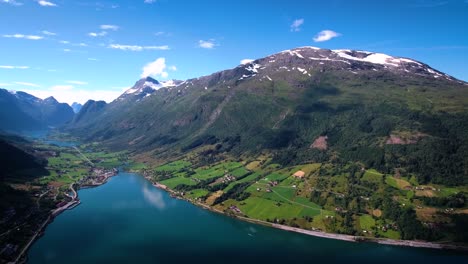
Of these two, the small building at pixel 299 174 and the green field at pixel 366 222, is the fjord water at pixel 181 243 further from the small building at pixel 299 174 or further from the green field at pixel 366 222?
the small building at pixel 299 174

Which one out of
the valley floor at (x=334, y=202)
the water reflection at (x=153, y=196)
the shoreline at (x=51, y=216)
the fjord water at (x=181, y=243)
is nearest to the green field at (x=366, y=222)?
the valley floor at (x=334, y=202)

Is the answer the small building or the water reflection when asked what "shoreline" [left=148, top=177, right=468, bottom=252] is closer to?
the water reflection

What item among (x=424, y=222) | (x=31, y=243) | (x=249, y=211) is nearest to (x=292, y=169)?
(x=249, y=211)

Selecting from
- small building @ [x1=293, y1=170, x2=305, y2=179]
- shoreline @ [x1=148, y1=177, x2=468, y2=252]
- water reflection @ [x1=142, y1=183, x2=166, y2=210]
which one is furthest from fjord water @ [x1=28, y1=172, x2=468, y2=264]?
small building @ [x1=293, y1=170, x2=305, y2=179]

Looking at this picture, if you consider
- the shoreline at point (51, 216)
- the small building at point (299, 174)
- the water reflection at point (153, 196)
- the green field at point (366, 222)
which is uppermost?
the small building at point (299, 174)

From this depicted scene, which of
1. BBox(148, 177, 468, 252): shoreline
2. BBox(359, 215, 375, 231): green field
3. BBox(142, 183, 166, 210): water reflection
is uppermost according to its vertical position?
BBox(359, 215, 375, 231): green field

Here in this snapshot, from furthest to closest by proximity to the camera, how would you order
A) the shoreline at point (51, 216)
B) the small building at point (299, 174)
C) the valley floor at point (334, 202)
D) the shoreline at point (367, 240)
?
the small building at point (299, 174) → the valley floor at point (334, 202) → the shoreline at point (367, 240) → the shoreline at point (51, 216)

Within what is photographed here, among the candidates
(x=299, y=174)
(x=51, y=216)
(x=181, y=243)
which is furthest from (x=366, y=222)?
(x=51, y=216)
